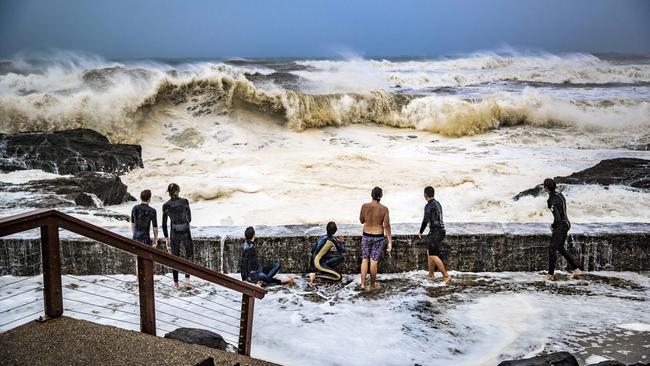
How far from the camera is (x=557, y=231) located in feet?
22.2

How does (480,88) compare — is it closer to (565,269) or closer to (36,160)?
(36,160)

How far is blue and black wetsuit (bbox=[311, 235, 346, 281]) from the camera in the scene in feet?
22.3

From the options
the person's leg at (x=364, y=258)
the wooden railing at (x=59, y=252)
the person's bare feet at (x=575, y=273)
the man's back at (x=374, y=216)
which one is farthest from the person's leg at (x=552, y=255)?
the wooden railing at (x=59, y=252)

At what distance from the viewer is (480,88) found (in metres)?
36.3

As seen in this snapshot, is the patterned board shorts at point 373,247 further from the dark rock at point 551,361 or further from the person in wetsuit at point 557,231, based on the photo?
the dark rock at point 551,361

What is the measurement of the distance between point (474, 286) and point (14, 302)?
16.4 feet

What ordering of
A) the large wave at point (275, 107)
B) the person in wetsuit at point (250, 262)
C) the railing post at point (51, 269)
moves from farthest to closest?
the large wave at point (275, 107) → the person in wetsuit at point (250, 262) → the railing post at point (51, 269)

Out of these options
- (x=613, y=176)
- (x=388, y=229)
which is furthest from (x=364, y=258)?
(x=613, y=176)

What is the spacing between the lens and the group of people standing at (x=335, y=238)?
6.61 meters

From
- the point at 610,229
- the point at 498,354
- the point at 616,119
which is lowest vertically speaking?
the point at 498,354

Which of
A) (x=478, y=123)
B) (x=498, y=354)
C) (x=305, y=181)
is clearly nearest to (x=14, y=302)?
(x=498, y=354)

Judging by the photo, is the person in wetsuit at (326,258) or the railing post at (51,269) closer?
the railing post at (51,269)

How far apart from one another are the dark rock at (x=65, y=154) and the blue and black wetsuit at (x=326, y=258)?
30.5 feet

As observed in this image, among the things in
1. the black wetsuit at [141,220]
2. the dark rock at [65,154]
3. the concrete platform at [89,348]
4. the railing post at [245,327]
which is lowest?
the railing post at [245,327]
